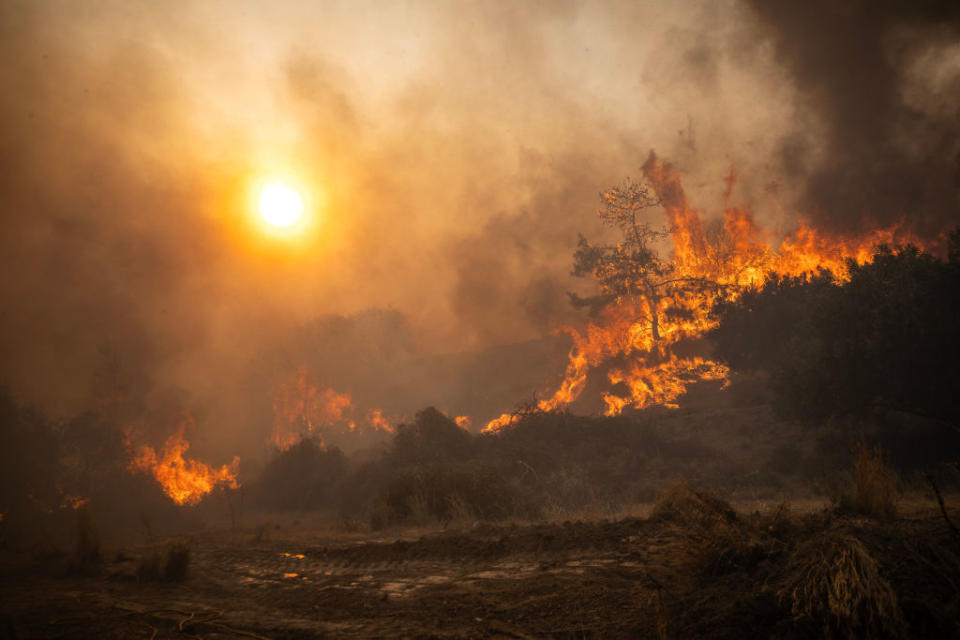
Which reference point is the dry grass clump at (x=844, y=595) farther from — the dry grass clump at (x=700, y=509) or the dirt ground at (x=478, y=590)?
the dry grass clump at (x=700, y=509)

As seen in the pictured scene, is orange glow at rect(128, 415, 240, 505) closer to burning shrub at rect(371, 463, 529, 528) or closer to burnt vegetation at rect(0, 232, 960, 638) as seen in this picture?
burnt vegetation at rect(0, 232, 960, 638)

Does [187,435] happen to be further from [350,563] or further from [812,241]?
[812,241]

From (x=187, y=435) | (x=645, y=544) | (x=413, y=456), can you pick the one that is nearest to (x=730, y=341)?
(x=413, y=456)

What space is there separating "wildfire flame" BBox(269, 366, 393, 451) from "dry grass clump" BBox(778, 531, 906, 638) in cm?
6423

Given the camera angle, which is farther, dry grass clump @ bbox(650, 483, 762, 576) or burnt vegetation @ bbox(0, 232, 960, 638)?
dry grass clump @ bbox(650, 483, 762, 576)

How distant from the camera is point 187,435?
5634cm

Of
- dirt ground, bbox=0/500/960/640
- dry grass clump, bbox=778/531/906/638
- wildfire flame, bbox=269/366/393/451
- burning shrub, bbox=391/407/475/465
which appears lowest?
dirt ground, bbox=0/500/960/640

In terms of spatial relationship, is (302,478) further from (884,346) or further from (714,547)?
(714,547)

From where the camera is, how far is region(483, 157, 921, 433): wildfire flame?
126 feet

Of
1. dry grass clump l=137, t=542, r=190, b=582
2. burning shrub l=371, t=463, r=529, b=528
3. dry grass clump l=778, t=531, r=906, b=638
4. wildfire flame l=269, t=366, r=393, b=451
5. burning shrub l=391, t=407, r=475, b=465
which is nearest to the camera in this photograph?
dry grass clump l=778, t=531, r=906, b=638

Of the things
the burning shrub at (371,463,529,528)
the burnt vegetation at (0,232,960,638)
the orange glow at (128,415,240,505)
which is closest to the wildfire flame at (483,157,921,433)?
the burnt vegetation at (0,232,960,638)

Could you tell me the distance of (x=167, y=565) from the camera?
1079 cm

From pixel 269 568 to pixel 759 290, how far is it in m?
39.0

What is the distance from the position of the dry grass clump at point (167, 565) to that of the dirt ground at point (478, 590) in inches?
8.1
